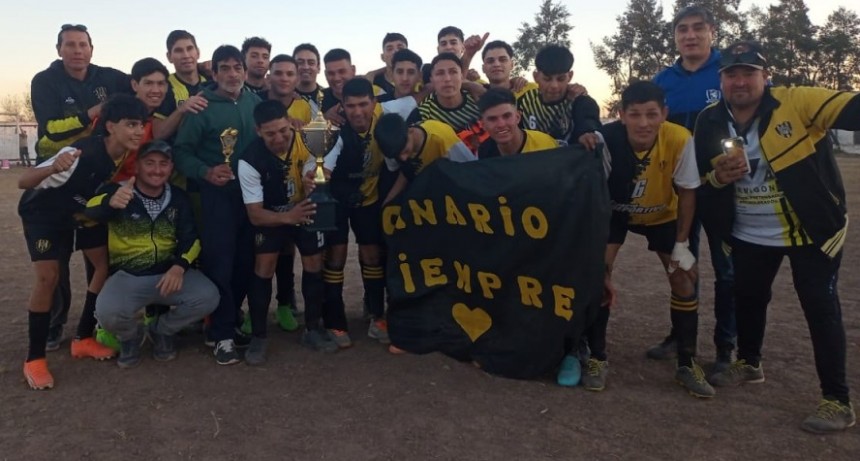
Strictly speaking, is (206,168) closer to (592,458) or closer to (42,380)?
(42,380)

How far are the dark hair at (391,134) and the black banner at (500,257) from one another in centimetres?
31

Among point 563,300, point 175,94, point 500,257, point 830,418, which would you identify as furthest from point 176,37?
point 830,418

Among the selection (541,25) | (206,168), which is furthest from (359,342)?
(541,25)

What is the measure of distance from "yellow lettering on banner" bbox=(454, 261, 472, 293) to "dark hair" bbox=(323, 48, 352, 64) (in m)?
2.70

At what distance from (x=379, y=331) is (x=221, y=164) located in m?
1.88

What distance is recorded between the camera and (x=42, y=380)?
14.7 ft

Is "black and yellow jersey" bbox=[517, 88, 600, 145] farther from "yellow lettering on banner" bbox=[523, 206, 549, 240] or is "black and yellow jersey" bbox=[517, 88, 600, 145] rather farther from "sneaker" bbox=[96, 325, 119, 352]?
"sneaker" bbox=[96, 325, 119, 352]

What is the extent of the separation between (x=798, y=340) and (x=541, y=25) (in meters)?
53.1

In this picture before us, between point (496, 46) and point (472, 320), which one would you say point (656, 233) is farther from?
point (496, 46)

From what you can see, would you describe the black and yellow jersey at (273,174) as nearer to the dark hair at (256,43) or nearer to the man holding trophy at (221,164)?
the man holding trophy at (221,164)

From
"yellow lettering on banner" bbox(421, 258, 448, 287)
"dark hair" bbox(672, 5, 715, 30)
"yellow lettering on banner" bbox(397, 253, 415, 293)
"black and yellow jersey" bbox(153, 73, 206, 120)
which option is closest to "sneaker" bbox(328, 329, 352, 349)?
"yellow lettering on banner" bbox(397, 253, 415, 293)

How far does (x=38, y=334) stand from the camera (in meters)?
4.68

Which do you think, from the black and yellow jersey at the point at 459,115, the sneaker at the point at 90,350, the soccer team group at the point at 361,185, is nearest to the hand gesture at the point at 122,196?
the soccer team group at the point at 361,185

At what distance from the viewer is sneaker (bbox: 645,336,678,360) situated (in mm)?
5043
